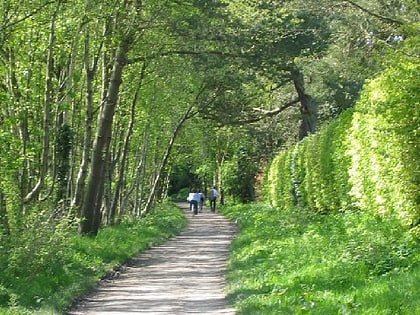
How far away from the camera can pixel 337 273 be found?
11.4 meters

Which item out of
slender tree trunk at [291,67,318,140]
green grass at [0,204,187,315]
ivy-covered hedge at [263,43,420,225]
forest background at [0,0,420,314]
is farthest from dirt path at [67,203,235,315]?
slender tree trunk at [291,67,318,140]

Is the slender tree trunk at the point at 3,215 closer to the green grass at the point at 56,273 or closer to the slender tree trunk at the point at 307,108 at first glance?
the green grass at the point at 56,273

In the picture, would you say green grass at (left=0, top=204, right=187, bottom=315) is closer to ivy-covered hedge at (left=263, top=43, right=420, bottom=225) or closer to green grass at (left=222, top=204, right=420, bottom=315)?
green grass at (left=222, top=204, right=420, bottom=315)

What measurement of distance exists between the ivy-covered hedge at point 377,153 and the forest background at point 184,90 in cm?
4

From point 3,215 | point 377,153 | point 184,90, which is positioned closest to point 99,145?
point 3,215

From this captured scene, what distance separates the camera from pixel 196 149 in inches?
2355

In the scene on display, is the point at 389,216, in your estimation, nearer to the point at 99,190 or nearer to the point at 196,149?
the point at 99,190

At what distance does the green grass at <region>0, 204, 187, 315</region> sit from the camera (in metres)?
11.3

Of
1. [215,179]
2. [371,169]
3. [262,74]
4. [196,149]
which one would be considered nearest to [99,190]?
[262,74]

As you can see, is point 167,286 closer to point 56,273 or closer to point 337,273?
point 56,273

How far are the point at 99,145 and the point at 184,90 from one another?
13563mm

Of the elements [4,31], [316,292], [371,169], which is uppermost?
[4,31]

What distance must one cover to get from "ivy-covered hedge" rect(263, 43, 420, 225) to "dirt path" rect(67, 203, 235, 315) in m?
3.44

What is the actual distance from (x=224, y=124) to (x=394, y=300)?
96.5ft
